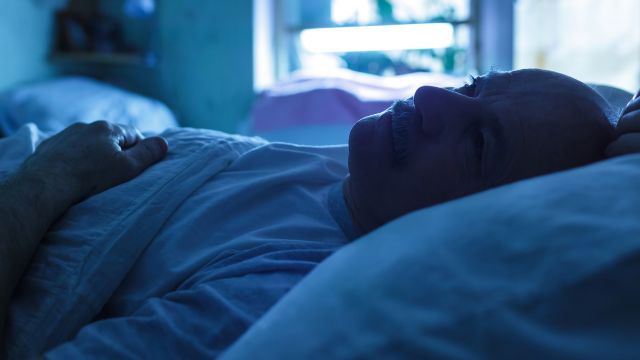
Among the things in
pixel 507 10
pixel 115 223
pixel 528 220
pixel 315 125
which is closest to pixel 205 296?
pixel 115 223

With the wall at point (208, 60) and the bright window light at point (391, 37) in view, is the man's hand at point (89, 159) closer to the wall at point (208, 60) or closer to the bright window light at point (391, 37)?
the wall at point (208, 60)

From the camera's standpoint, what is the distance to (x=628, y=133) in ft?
1.97

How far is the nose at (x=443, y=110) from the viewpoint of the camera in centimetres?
73

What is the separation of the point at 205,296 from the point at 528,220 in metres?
0.33

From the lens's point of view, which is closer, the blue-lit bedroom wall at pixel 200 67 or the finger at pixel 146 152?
the finger at pixel 146 152

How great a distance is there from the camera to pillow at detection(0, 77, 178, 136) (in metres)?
2.15

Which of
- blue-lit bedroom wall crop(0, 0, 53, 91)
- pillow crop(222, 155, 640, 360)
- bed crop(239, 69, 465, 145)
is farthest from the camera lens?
blue-lit bedroom wall crop(0, 0, 53, 91)

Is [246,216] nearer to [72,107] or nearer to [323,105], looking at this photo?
[323,105]

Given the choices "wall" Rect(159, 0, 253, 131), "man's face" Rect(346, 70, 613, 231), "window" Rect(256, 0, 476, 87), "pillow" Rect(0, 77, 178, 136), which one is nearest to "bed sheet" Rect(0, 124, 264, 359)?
"man's face" Rect(346, 70, 613, 231)

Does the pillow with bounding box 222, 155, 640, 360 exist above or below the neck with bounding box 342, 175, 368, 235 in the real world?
above

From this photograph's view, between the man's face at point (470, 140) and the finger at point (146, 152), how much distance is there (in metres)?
0.32

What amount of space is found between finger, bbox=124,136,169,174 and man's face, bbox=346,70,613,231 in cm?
32

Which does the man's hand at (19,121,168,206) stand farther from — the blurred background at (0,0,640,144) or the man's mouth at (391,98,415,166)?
the blurred background at (0,0,640,144)

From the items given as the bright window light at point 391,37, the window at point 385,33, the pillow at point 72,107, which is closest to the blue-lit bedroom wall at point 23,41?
the pillow at point 72,107
